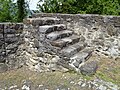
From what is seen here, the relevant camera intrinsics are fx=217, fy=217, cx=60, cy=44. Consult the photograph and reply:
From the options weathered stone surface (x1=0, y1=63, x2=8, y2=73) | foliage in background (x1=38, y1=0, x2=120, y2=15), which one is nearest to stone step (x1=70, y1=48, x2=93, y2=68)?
weathered stone surface (x1=0, y1=63, x2=8, y2=73)

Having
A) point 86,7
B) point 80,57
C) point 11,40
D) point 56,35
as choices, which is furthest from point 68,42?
point 86,7

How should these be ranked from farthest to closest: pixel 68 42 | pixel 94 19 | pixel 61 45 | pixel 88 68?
pixel 94 19 → pixel 68 42 → pixel 61 45 → pixel 88 68

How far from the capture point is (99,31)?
4.75 metres

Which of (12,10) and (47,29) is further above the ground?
(47,29)

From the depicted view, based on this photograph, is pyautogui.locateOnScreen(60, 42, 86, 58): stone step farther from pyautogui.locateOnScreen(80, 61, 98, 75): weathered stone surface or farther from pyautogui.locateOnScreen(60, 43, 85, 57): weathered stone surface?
pyautogui.locateOnScreen(80, 61, 98, 75): weathered stone surface

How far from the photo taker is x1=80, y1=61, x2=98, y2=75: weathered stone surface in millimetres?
3687

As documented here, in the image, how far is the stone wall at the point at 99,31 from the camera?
182 inches

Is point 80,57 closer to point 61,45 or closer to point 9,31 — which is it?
point 61,45

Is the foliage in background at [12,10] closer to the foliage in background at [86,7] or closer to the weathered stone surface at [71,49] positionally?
the foliage in background at [86,7]

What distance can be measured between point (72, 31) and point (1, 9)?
18.7ft

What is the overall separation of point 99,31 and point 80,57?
977mm

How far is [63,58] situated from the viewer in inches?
151

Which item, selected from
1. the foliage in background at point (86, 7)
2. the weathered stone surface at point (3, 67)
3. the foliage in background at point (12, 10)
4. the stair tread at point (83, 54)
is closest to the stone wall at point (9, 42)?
the weathered stone surface at point (3, 67)

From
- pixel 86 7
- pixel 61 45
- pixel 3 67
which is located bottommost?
pixel 3 67
